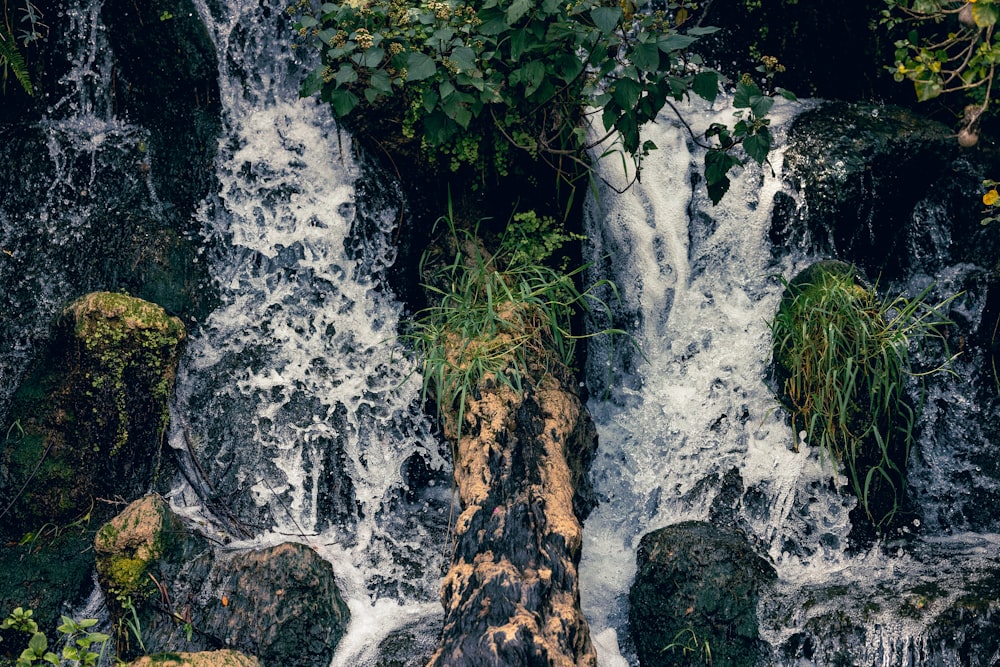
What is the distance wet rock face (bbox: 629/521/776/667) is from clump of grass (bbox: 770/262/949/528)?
2.42 feet

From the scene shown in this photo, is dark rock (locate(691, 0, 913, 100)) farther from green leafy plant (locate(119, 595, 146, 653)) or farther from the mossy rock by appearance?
green leafy plant (locate(119, 595, 146, 653))

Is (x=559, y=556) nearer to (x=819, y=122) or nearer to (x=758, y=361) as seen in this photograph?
(x=758, y=361)

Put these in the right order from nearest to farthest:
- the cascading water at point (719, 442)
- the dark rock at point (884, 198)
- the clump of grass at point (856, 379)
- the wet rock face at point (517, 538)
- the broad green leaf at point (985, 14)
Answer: the wet rock face at point (517, 538), the broad green leaf at point (985, 14), the cascading water at point (719, 442), the clump of grass at point (856, 379), the dark rock at point (884, 198)

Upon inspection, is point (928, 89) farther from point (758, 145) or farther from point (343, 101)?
point (343, 101)

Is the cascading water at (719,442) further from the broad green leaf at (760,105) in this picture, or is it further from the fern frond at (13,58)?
the fern frond at (13,58)

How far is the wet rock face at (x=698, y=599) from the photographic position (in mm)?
4242

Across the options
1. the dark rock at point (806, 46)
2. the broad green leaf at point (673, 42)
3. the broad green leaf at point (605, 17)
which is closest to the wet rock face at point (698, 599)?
the broad green leaf at point (673, 42)

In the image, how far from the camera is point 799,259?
5.20 meters

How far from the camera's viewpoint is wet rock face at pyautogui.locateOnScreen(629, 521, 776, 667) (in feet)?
13.9

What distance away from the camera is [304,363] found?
5043 mm

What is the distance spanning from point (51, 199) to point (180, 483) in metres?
1.81

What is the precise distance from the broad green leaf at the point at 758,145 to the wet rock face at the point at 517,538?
142 cm

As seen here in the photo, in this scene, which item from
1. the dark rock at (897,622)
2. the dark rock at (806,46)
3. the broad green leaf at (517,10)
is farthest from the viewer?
the dark rock at (806,46)

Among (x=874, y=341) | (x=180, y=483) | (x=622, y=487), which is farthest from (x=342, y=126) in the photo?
(x=874, y=341)
